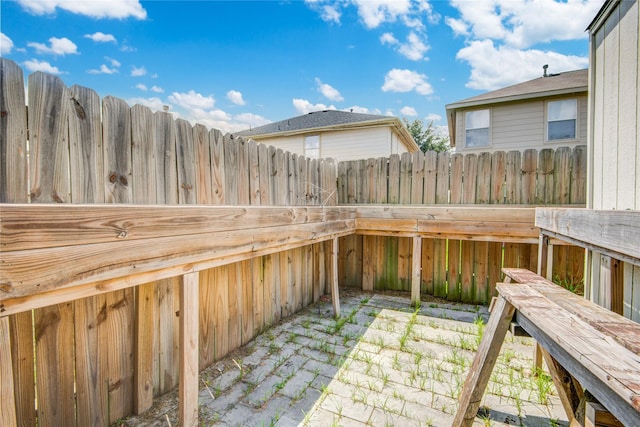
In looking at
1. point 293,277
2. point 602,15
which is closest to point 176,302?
point 293,277

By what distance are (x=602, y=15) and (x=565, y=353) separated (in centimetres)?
223

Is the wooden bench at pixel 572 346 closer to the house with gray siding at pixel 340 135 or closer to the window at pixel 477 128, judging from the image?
the window at pixel 477 128

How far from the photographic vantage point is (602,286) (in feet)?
5.95

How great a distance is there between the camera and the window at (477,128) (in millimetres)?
8422

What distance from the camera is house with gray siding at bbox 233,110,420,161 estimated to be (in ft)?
34.8

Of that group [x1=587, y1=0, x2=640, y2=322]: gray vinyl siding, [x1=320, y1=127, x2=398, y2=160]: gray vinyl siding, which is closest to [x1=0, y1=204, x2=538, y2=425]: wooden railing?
[x1=587, y1=0, x2=640, y2=322]: gray vinyl siding

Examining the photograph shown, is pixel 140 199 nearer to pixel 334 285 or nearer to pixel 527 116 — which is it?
pixel 334 285

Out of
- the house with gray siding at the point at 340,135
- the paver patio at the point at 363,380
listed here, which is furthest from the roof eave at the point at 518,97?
the paver patio at the point at 363,380

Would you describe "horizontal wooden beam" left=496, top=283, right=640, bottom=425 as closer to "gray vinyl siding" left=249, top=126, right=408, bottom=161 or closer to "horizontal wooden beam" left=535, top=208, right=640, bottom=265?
"horizontal wooden beam" left=535, top=208, right=640, bottom=265

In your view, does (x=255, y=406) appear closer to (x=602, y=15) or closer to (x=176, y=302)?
(x=176, y=302)

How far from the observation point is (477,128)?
854 centimetres

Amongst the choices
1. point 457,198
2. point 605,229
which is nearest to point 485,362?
point 605,229

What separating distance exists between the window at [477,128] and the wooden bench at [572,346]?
7813mm

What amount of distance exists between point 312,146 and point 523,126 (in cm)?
710
